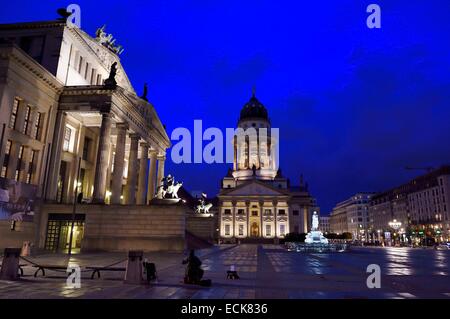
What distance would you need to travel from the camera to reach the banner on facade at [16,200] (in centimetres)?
2864

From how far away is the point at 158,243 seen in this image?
3222cm

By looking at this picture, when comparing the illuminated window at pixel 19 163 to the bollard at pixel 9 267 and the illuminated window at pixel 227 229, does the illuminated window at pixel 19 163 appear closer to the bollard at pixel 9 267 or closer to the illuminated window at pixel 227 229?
the bollard at pixel 9 267

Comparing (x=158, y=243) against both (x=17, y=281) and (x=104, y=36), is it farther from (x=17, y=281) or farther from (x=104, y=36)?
(x=104, y=36)

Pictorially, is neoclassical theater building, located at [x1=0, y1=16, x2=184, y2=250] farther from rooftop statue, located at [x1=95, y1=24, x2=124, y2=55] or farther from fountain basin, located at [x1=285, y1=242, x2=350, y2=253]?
fountain basin, located at [x1=285, y1=242, x2=350, y2=253]

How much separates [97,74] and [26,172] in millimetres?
18342

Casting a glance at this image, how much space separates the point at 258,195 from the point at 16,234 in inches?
3201

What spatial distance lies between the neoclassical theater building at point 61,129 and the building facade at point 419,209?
261 feet

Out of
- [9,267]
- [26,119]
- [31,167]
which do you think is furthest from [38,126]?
[9,267]

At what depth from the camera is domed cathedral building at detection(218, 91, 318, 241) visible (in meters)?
106

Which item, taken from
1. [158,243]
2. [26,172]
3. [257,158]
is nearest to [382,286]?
[158,243]

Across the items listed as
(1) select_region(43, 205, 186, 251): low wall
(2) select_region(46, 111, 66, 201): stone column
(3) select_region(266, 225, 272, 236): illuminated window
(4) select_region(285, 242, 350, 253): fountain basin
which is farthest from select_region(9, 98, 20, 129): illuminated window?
(3) select_region(266, 225, 272, 236): illuminated window

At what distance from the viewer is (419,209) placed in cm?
11894

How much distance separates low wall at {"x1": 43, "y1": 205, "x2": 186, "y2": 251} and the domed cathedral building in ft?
224

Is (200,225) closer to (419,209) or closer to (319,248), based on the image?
(319,248)
